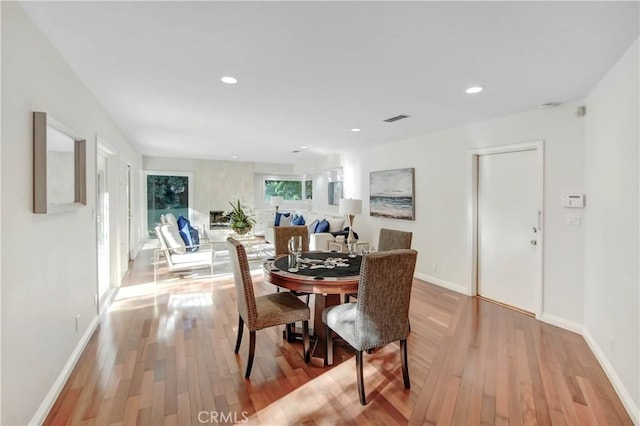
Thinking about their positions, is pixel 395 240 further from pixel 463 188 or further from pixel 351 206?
pixel 463 188

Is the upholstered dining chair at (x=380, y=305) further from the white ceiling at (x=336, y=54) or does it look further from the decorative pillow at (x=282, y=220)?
the decorative pillow at (x=282, y=220)

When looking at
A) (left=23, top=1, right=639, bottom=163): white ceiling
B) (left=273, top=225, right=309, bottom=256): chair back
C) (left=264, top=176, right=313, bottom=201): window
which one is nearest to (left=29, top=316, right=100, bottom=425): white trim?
(left=273, top=225, right=309, bottom=256): chair back

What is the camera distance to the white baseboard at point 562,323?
3.17m

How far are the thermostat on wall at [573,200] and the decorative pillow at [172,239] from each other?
5.01m

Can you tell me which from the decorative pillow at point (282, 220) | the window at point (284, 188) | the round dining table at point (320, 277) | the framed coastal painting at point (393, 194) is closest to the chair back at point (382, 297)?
the round dining table at point (320, 277)

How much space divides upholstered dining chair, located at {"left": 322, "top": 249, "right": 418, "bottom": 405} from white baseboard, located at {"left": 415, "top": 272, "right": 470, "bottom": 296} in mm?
2544

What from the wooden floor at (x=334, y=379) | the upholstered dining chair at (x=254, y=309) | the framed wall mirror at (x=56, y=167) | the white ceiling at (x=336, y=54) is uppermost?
the white ceiling at (x=336, y=54)

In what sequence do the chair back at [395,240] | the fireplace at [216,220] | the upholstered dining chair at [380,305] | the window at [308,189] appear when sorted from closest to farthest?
the upholstered dining chair at [380,305] → the chair back at [395,240] → the fireplace at [216,220] → the window at [308,189]

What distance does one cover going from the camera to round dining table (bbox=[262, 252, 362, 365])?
7.80ft

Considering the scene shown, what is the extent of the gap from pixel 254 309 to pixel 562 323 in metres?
3.25

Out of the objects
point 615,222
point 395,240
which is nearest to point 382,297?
point 395,240

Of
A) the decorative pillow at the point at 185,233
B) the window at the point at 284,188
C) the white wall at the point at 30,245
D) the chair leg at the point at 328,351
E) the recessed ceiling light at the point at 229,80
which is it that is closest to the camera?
the white wall at the point at 30,245

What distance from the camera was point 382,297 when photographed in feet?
6.98

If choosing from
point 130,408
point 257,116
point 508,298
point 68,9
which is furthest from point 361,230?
point 68,9
